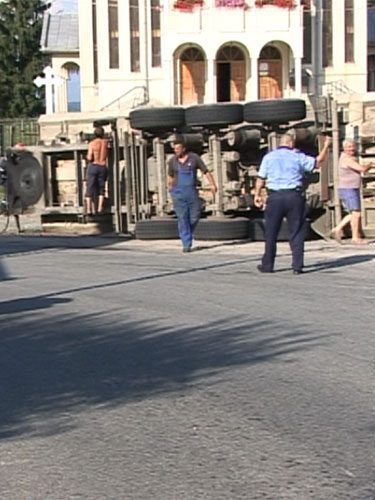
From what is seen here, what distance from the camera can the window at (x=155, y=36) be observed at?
42.2 meters

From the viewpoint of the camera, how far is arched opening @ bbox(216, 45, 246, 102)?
138 feet

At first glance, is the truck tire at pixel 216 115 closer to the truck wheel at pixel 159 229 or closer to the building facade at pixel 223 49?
the truck wheel at pixel 159 229

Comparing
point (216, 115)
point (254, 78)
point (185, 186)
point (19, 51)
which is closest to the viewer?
point (185, 186)

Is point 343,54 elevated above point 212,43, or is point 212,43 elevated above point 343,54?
point 212,43

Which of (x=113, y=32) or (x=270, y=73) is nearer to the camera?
(x=270, y=73)

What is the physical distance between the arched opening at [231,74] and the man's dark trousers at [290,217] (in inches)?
1196

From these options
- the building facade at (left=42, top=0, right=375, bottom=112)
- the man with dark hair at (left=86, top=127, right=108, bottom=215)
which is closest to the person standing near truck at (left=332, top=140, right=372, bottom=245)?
the man with dark hair at (left=86, top=127, right=108, bottom=215)

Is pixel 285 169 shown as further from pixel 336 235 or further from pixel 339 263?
pixel 336 235

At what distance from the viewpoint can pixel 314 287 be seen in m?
11.1

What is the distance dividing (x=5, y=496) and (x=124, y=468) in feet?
2.10

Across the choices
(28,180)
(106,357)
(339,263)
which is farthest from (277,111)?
(106,357)

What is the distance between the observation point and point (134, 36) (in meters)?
42.6

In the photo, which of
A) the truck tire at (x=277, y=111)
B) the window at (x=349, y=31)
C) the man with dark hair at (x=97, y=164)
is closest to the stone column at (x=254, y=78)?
the window at (x=349, y=31)

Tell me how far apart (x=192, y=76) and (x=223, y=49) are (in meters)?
1.75
